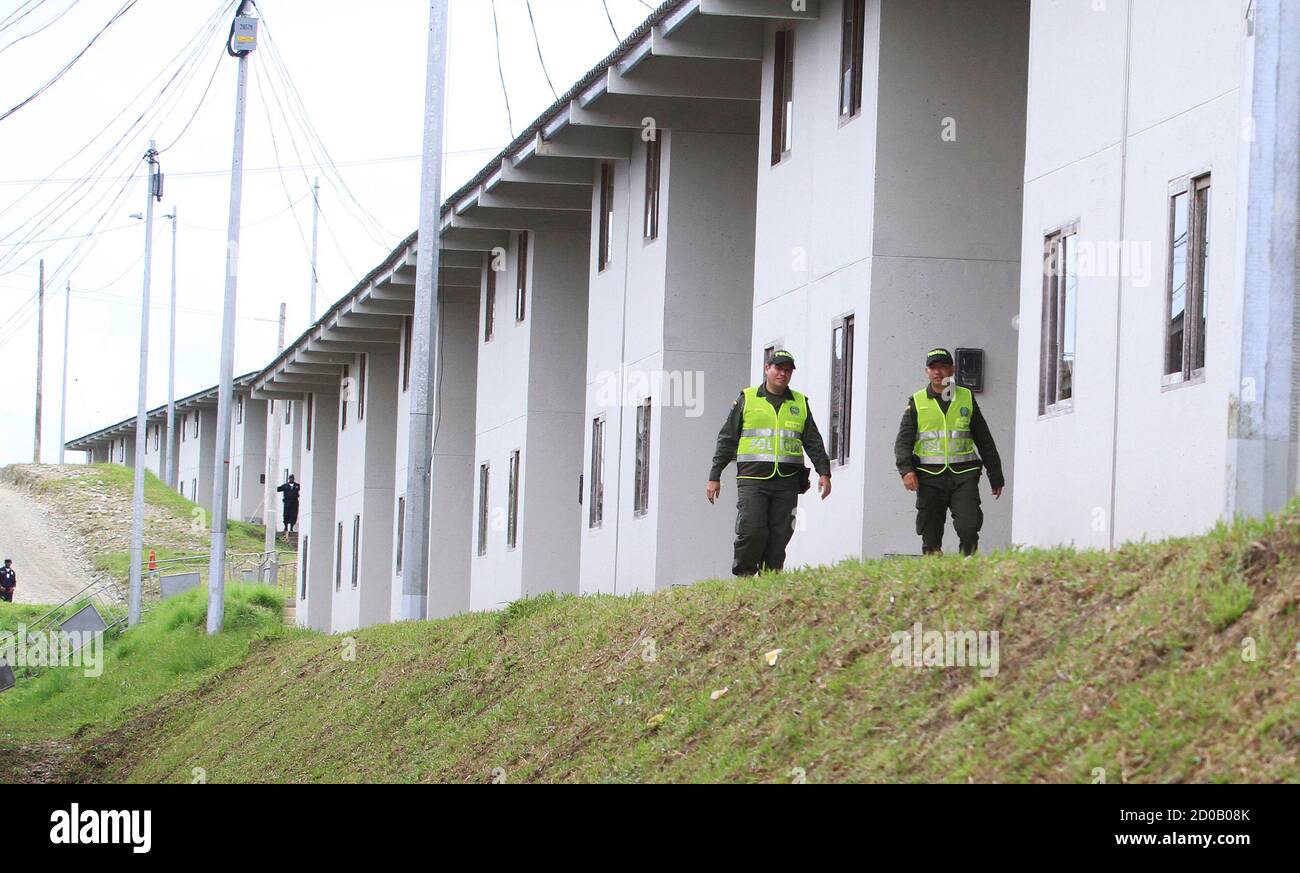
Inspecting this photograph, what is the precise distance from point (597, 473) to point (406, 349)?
12575mm

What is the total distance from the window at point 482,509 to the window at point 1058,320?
1810 cm

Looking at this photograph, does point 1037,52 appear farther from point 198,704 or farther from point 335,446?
point 335,446

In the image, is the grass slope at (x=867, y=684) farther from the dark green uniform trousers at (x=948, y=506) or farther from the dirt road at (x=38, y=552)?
the dirt road at (x=38, y=552)

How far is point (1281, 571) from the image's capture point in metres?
9.13

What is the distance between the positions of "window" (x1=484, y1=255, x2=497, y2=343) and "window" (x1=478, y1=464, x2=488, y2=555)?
2.19 m

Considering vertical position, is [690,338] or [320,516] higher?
[690,338]

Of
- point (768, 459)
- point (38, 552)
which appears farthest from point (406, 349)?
point (38, 552)

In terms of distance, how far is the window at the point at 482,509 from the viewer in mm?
32156

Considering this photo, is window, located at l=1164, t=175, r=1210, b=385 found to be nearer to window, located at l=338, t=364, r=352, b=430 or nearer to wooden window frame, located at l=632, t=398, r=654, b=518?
wooden window frame, located at l=632, t=398, r=654, b=518

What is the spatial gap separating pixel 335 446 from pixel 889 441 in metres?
31.5

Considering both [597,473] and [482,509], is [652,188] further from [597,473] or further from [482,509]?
[482,509]

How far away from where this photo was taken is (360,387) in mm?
41781

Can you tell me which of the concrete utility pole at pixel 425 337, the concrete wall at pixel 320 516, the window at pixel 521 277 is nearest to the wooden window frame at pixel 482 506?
the window at pixel 521 277
